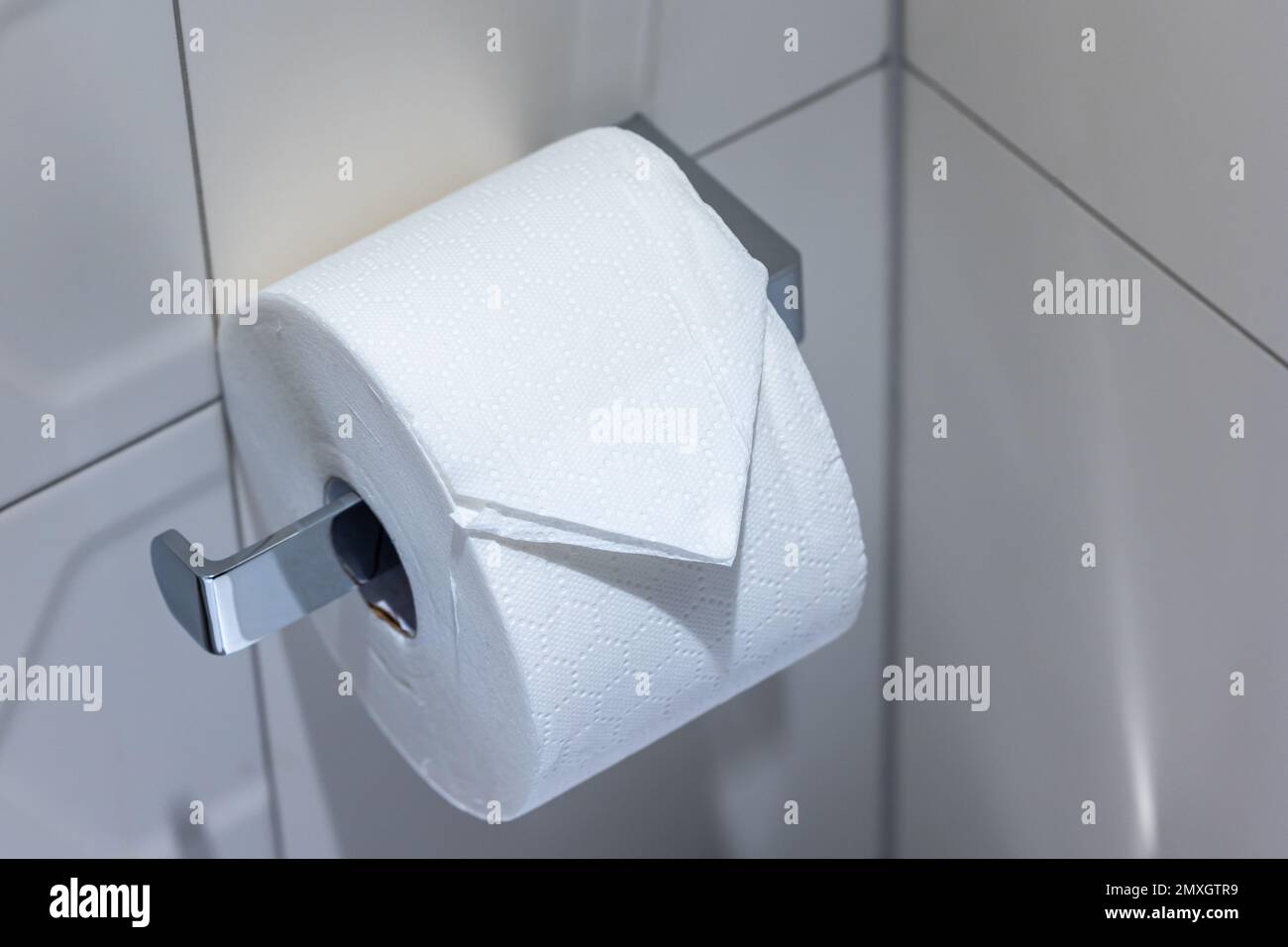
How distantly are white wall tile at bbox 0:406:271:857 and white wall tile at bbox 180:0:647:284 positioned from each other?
0.08 metres

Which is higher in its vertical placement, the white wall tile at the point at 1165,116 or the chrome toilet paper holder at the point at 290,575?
the white wall tile at the point at 1165,116

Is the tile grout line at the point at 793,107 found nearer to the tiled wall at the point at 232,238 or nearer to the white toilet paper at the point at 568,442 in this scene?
the tiled wall at the point at 232,238

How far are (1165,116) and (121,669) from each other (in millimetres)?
398

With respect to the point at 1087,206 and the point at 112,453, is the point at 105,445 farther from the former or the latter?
the point at 1087,206

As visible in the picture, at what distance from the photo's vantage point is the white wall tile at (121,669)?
0.50 metres

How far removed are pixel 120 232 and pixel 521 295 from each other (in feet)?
0.41

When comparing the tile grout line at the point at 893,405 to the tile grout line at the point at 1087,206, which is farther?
the tile grout line at the point at 893,405

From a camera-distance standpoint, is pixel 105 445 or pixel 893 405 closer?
pixel 105 445

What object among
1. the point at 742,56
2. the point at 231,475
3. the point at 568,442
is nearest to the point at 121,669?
the point at 231,475

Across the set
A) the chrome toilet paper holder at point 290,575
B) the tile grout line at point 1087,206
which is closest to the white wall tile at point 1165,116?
the tile grout line at point 1087,206

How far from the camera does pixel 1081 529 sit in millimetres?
619

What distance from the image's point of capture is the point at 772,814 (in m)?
0.81

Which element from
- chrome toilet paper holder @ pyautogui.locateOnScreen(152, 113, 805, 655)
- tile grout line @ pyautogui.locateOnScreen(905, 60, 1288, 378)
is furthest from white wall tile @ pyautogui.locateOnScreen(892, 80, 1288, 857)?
chrome toilet paper holder @ pyautogui.locateOnScreen(152, 113, 805, 655)
